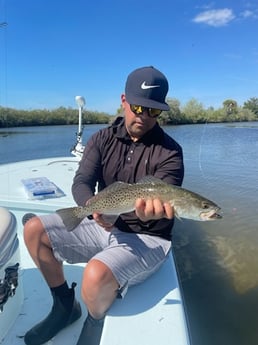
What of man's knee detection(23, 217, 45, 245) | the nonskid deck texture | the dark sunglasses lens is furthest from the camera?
the dark sunglasses lens

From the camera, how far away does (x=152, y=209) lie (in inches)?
74.9

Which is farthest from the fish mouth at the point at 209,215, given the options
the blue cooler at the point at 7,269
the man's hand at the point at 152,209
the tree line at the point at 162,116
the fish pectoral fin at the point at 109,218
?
the tree line at the point at 162,116

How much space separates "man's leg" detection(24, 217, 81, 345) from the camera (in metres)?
2.18

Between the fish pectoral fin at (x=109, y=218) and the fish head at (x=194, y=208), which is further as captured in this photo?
the fish pectoral fin at (x=109, y=218)

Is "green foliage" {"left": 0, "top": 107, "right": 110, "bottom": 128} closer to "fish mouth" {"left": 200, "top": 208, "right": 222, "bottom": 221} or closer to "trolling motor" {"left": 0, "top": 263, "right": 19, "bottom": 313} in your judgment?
"trolling motor" {"left": 0, "top": 263, "right": 19, "bottom": 313}

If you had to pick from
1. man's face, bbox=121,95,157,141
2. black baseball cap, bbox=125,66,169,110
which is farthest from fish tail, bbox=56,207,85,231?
black baseball cap, bbox=125,66,169,110

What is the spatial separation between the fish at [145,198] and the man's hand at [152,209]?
3 centimetres

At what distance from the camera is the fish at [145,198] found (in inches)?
77.0

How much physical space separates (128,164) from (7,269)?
1.02 metres

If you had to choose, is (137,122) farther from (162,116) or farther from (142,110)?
(162,116)

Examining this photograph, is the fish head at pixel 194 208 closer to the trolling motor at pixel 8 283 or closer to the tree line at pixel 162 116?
the trolling motor at pixel 8 283

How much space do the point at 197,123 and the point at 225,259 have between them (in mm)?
33215

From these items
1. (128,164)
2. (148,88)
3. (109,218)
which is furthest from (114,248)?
(148,88)

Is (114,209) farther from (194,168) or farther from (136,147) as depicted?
(194,168)
